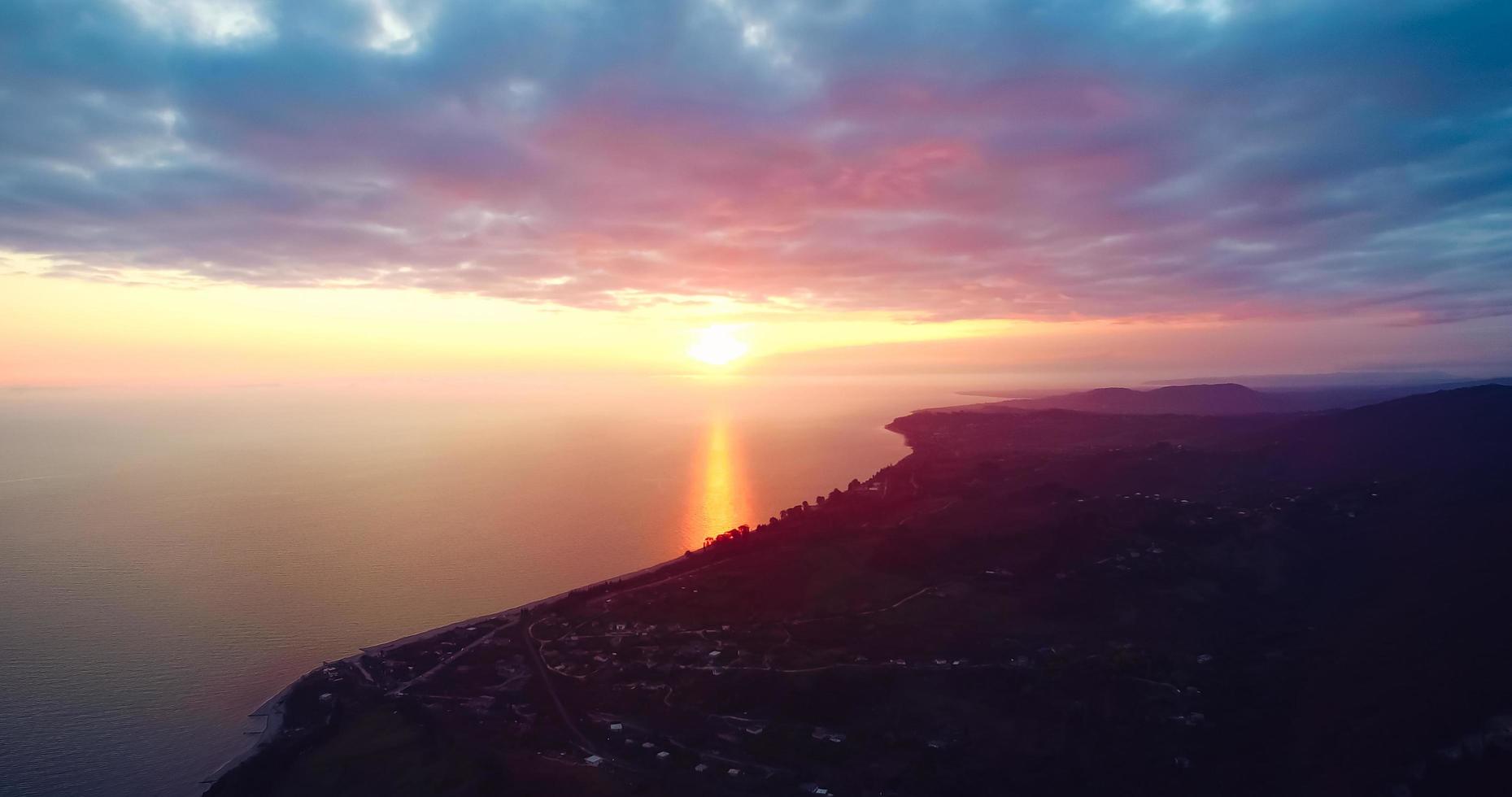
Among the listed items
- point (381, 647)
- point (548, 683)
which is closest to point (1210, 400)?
point (548, 683)

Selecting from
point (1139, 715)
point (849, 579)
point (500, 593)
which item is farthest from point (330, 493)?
point (1139, 715)

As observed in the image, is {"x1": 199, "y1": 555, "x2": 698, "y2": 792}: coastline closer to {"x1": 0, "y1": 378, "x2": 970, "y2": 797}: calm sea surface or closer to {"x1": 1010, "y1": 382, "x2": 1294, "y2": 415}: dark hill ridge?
{"x1": 0, "y1": 378, "x2": 970, "y2": 797}: calm sea surface

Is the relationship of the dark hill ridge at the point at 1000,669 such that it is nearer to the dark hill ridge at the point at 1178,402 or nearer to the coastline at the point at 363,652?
the coastline at the point at 363,652

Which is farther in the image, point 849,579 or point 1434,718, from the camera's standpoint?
point 849,579

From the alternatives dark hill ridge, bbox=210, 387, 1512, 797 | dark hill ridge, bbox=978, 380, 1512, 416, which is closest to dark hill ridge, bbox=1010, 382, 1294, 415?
dark hill ridge, bbox=978, 380, 1512, 416

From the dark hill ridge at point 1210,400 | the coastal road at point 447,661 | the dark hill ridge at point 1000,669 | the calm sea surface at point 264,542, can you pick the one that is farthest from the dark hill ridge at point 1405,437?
the coastal road at point 447,661

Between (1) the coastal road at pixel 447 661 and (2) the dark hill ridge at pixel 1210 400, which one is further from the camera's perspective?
(2) the dark hill ridge at pixel 1210 400

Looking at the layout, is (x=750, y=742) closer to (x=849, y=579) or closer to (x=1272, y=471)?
(x=849, y=579)

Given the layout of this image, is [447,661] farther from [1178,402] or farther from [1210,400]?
[1210,400]
